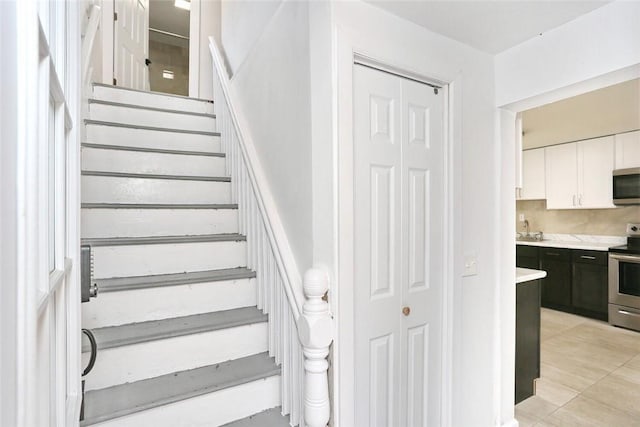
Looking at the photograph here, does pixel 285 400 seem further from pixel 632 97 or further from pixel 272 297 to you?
pixel 632 97

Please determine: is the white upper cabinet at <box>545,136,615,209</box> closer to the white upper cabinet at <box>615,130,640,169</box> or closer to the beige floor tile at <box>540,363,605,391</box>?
the white upper cabinet at <box>615,130,640,169</box>

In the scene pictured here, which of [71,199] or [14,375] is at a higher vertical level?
[71,199]

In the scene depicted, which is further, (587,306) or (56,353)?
(587,306)

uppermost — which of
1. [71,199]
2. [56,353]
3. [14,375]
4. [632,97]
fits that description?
[632,97]

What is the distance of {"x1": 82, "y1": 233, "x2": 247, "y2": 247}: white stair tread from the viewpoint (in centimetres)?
168

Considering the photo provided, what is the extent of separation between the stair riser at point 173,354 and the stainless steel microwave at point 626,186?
4.84 metres

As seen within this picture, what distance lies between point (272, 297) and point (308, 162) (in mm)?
675

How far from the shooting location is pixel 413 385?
1640 mm

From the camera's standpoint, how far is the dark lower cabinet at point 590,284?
4.14 meters

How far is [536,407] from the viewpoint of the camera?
244cm

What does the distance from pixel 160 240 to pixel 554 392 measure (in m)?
3.16

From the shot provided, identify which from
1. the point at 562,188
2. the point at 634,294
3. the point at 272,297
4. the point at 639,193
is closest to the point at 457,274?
the point at 272,297

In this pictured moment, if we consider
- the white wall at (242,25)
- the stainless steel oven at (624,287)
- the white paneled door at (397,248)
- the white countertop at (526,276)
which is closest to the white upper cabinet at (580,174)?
the stainless steel oven at (624,287)

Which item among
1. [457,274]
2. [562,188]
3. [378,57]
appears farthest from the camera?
[562,188]
